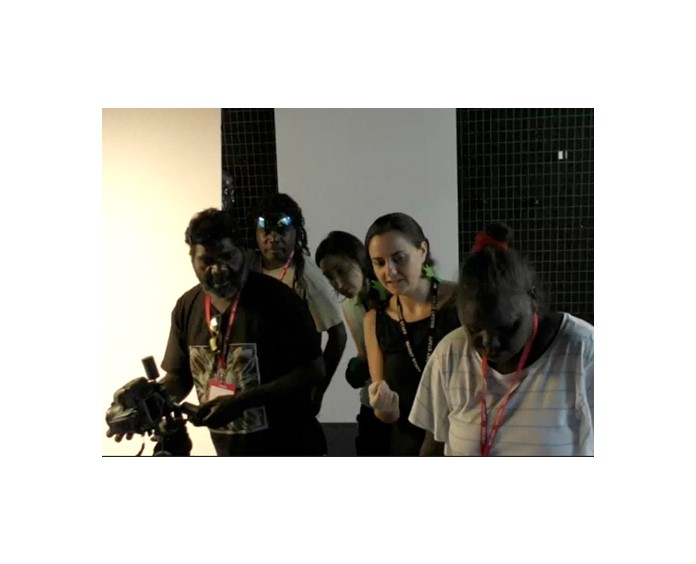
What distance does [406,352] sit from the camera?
3.63 metres

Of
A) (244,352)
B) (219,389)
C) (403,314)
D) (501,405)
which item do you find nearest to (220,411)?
(219,389)

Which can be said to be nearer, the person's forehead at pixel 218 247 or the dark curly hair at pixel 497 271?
the dark curly hair at pixel 497 271

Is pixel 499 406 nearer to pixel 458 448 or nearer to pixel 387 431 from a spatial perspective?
pixel 458 448

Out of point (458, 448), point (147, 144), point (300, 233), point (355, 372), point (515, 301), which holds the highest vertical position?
point (147, 144)

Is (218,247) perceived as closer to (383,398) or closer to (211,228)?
→ (211,228)

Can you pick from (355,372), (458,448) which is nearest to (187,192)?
(355,372)

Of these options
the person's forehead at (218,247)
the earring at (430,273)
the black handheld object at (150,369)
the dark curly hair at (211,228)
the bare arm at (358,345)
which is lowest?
the black handheld object at (150,369)

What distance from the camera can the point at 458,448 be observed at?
3646 millimetres

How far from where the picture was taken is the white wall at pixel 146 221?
12.2 ft

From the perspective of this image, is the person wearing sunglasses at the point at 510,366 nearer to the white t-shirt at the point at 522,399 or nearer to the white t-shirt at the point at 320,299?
the white t-shirt at the point at 522,399

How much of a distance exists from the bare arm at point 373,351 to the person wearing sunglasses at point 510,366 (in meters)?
0.17

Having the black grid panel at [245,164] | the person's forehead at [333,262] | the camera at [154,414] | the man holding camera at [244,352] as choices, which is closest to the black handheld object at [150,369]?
the camera at [154,414]

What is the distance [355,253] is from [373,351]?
0.41 m

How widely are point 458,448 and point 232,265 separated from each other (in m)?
1.21
